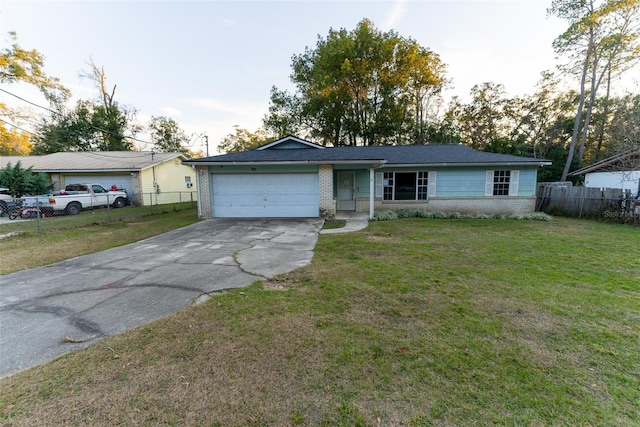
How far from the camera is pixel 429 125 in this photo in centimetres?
2836

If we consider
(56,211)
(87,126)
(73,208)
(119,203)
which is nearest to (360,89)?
(119,203)

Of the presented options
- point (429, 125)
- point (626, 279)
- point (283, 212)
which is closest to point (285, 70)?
point (429, 125)

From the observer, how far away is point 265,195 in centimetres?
1205

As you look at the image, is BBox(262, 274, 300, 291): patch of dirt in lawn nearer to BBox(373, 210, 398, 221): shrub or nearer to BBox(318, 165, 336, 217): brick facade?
BBox(318, 165, 336, 217): brick facade

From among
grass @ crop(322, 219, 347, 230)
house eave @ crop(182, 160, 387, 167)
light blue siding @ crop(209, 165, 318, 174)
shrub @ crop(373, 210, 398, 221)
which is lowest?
grass @ crop(322, 219, 347, 230)

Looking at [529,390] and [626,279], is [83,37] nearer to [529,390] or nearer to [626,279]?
[529,390]

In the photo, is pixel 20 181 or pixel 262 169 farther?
pixel 20 181

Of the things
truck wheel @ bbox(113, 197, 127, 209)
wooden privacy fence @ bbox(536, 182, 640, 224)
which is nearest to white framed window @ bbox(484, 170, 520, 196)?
wooden privacy fence @ bbox(536, 182, 640, 224)

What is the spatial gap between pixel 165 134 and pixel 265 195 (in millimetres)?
34542

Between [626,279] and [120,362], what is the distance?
7.56m

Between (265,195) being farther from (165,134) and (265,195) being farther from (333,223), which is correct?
(165,134)

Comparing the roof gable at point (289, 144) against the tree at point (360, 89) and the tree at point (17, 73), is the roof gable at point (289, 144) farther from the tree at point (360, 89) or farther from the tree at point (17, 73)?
the tree at point (17, 73)

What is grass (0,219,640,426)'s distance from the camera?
199cm

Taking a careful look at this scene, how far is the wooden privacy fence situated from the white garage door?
12548 millimetres
